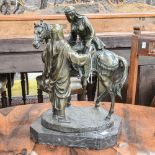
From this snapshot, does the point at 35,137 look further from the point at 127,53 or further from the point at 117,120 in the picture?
the point at 127,53

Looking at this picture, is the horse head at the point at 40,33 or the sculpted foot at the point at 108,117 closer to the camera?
the horse head at the point at 40,33

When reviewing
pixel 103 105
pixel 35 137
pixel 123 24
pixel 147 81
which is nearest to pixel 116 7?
pixel 123 24

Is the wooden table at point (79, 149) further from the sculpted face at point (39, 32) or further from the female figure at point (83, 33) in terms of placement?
the sculpted face at point (39, 32)

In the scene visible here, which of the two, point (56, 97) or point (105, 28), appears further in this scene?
point (105, 28)

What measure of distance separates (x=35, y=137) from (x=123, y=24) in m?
1.64

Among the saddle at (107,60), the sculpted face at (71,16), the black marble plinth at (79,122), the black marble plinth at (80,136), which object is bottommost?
the black marble plinth at (80,136)

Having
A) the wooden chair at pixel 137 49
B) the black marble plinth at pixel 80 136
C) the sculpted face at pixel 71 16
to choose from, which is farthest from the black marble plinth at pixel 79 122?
the wooden chair at pixel 137 49

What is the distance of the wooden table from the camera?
1.21 meters

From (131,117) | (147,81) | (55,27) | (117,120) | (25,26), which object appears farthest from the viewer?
(147,81)

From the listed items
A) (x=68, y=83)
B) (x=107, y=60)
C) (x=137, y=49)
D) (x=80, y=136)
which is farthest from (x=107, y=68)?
(x=137, y=49)

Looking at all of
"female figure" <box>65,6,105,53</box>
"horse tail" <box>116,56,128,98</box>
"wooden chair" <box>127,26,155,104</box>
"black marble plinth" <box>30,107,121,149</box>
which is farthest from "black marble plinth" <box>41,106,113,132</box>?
"wooden chair" <box>127,26,155,104</box>

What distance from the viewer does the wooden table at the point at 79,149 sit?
1207mm

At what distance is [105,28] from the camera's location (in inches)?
107

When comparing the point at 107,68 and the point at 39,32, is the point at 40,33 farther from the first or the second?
the point at 107,68
